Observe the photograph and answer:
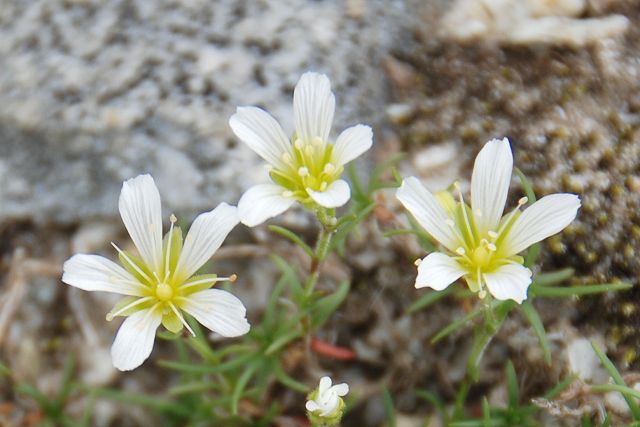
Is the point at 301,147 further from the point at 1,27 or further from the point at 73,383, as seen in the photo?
the point at 1,27

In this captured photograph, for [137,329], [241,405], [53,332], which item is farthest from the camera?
[53,332]

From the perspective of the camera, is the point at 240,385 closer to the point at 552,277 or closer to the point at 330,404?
the point at 330,404

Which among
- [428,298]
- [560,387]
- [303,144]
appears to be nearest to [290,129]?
[303,144]

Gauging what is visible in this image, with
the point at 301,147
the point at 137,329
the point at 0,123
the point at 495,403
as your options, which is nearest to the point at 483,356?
the point at 495,403

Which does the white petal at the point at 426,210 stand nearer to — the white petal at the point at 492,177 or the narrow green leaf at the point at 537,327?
the white petal at the point at 492,177

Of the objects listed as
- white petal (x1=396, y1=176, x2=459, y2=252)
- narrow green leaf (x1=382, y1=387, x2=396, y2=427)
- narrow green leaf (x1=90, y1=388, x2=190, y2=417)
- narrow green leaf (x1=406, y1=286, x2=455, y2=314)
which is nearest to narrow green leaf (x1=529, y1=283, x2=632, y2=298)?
narrow green leaf (x1=406, y1=286, x2=455, y2=314)

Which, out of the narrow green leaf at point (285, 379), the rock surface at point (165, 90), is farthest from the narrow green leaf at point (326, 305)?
the rock surface at point (165, 90)

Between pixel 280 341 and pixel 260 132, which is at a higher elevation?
pixel 260 132
